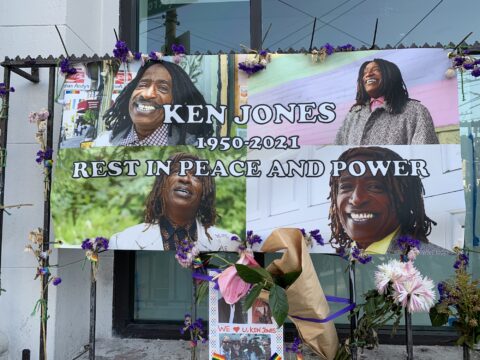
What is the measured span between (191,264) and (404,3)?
317 centimetres

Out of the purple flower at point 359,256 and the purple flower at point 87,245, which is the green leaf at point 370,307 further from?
the purple flower at point 87,245

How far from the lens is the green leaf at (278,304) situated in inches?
86.1

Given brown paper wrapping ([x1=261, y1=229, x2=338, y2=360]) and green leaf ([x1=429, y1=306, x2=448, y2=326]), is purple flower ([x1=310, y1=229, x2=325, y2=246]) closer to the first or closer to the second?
brown paper wrapping ([x1=261, y1=229, x2=338, y2=360])

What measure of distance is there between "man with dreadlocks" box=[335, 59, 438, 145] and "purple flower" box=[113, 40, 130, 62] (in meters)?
1.56

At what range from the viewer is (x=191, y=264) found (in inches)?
102

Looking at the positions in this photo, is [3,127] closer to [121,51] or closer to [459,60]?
[121,51]

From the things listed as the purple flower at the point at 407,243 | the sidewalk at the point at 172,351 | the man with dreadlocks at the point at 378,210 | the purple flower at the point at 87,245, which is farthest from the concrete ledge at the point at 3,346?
the purple flower at the point at 407,243

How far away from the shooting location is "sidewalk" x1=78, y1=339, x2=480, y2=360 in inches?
128

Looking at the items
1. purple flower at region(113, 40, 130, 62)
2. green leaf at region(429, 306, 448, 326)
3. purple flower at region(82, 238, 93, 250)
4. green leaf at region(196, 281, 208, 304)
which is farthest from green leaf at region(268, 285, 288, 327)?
purple flower at region(113, 40, 130, 62)

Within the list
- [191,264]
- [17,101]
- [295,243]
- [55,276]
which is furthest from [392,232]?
[17,101]

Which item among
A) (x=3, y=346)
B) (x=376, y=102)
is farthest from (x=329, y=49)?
(x=3, y=346)

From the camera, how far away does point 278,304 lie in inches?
86.4

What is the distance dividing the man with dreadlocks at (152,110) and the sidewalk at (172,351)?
66.6 inches

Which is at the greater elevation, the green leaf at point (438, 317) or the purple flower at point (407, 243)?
the purple flower at point (407, 243)
